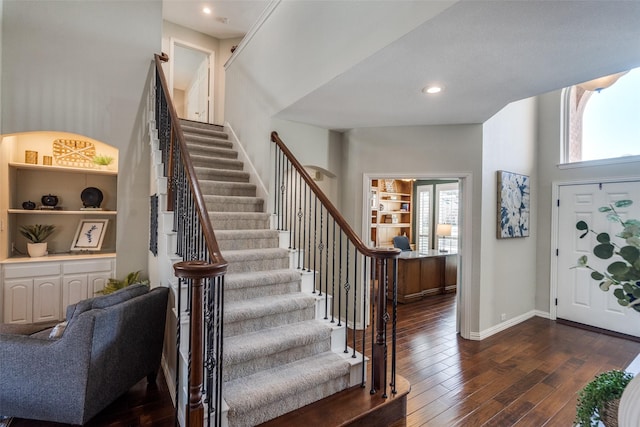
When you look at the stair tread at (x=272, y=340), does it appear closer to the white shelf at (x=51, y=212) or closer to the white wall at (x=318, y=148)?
the white wall at (x=318, y=148)

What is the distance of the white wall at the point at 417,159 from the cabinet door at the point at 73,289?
338 centimetres

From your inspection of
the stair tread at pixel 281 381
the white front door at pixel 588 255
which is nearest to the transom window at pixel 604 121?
the white front door at pixel 588 255

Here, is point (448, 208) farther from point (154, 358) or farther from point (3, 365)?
point (3, 365)

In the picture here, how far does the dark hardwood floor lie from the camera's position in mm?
2367

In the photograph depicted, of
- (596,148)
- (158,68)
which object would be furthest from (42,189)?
(596,148)

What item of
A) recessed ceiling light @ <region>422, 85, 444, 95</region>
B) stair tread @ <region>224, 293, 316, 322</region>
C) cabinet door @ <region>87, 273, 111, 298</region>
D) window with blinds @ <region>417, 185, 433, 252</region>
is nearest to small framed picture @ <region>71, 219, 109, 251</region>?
cabinet door @ <region>87, 273, 111, 298</region>

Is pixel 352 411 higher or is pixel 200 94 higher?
pixel 200 94

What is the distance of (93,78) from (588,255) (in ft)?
22.6

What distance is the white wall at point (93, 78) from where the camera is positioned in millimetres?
3406

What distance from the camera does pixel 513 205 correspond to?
14.1 feet

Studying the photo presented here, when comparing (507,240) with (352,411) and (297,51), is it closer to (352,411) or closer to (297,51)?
(352,411)

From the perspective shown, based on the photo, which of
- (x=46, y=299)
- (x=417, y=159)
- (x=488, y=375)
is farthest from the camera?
(x=417, y=159)

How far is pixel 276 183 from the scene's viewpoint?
153 inches

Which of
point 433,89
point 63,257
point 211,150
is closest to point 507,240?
point 433,89
